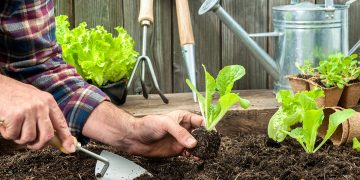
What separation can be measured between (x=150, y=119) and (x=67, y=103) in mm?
285

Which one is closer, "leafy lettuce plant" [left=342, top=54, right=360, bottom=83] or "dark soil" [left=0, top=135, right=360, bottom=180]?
"dark soil" [left=0, top=135, right=360, bottom=180]

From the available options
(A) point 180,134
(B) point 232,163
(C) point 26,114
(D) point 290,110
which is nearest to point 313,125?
(D) point 290,110

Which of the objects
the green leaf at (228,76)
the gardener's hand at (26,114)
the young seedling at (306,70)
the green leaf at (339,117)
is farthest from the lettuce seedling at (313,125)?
the gardener's hand at (26,114)

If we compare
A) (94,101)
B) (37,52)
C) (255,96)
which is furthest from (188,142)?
(255,96)

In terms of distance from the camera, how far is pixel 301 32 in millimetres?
2787

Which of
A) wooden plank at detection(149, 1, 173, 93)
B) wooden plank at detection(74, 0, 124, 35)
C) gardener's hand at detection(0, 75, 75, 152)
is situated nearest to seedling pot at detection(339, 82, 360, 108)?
wooden plank at detection(149, 1, 173, 93)

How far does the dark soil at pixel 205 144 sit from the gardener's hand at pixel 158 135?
0.05 metres

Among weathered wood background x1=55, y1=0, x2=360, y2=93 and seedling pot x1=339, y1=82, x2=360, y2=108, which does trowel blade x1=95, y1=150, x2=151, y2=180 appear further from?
weathered wood background x1=55, y1=0, x2=360, y2=93

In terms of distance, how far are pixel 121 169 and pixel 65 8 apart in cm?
133

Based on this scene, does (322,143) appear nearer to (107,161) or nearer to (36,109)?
(107,161)

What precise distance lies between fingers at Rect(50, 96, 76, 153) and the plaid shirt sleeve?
371 millimetres

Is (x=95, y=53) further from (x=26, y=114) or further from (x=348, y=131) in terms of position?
(x=26, y=114)

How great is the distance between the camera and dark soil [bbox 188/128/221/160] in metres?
1.94

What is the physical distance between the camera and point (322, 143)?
6.79ft
